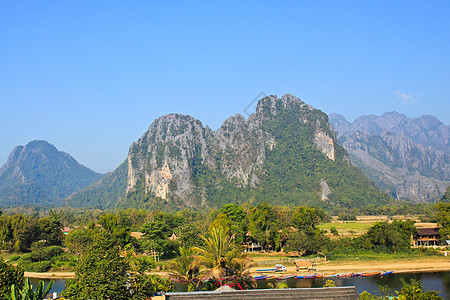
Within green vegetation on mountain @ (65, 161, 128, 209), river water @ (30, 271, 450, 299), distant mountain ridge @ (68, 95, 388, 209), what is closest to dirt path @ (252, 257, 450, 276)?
river water @ (30, 271, 450, 299)

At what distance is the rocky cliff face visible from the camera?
117 m

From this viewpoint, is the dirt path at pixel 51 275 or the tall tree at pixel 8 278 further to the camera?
the dirt path at pixel 51 275

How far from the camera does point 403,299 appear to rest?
18.3m

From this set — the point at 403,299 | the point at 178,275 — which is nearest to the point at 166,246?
the point at 178,275

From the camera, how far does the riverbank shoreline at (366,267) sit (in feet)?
108

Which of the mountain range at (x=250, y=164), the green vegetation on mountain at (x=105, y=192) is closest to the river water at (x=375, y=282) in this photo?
the mountain range at (x=250, y=164)

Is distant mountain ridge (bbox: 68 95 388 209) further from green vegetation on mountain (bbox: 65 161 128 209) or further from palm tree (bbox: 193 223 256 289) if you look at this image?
palm tree (bbox: 193 223 256 289)

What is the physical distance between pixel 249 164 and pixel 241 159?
3032 mm

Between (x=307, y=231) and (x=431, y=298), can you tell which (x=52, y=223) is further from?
(x=431, y=298)

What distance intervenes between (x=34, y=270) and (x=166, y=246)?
42.5ft

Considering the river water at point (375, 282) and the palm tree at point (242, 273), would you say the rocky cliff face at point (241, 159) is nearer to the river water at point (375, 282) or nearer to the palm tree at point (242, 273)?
the river water at point (375, 282)

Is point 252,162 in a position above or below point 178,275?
above

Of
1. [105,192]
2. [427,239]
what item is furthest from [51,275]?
[105,192]

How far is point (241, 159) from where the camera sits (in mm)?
126438
